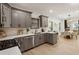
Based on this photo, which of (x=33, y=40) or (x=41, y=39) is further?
(x=41, y=39)

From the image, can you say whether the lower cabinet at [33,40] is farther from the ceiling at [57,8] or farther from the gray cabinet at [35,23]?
the ceiling at [57,8]

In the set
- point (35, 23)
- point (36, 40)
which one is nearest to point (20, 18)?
point (35, 23)

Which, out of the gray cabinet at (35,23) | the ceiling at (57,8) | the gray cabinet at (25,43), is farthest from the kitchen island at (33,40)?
the ceiling at (57,8)

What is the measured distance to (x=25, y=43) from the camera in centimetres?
299

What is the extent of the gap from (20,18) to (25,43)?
3.29ft

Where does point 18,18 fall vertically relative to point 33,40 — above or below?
above

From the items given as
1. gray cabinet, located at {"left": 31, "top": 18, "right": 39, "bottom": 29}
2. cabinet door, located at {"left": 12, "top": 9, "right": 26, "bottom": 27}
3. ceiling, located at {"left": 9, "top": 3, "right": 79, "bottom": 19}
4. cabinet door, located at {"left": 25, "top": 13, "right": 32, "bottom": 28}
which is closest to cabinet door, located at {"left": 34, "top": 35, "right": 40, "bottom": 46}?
gray cabinet, located at {"left": 31, "top": 18, "right": 39, "bottom": 29}

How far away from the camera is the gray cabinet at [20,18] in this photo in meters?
2.80

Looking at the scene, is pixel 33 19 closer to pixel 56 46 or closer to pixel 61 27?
pixel 61 27

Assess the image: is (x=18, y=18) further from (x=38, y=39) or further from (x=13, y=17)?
(x=38, y=39)

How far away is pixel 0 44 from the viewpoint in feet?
5.94

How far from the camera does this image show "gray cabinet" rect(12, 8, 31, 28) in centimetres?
280
